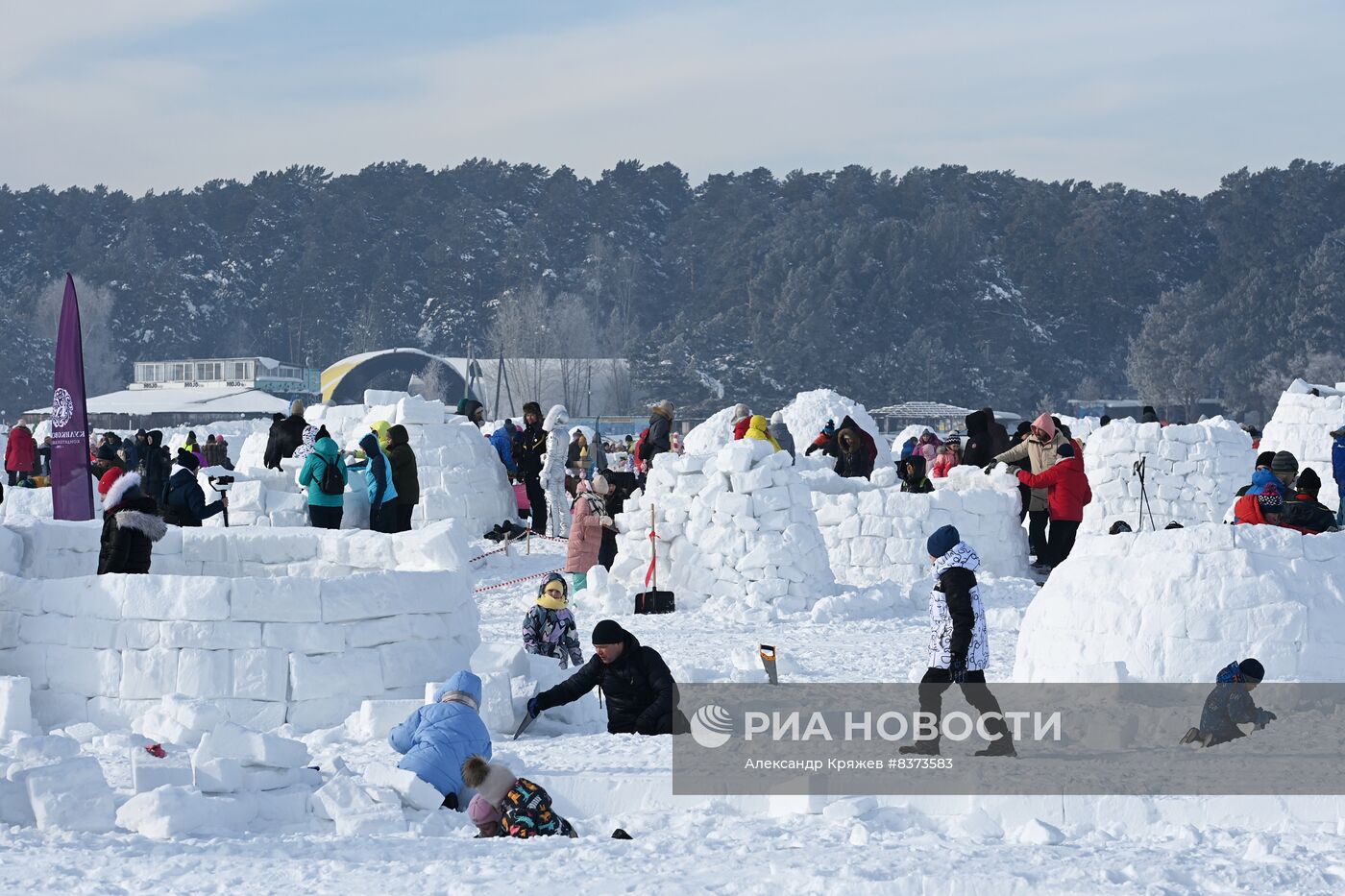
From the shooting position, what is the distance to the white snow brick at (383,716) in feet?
25.1

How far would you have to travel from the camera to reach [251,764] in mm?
6219

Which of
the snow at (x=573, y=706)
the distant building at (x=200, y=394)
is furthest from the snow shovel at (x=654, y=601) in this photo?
the distant building at (x=200, y=394)

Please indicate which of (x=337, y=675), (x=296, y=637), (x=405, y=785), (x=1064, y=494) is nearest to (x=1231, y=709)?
(x=405, y=785)

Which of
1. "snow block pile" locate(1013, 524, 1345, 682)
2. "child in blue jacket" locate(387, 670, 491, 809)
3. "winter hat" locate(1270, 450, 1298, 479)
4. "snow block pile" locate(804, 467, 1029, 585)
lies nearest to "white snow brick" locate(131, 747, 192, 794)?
"child in blue jacket" locate(387, 670, 491, 809)

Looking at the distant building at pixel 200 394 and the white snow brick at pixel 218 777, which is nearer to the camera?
the white snow brick at pixel 218 777

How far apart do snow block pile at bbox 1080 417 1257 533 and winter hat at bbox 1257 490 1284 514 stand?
8.81m

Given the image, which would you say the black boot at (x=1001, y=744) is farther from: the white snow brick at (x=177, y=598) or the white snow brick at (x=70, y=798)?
the white snow brick at (x=177, y=598)

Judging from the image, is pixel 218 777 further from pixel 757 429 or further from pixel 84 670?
pixel 757 429

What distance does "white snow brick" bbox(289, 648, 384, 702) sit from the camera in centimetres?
802

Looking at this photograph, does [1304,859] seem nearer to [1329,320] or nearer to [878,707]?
[878,707]

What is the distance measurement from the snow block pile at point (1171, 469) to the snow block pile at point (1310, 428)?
2.45 meters

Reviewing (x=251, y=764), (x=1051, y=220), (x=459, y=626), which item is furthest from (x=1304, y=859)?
(x=1051, y=220)

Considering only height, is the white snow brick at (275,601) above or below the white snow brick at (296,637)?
above

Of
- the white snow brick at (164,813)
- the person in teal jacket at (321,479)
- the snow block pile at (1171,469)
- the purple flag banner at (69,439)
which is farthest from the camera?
the snow block pile at (1171,469)
